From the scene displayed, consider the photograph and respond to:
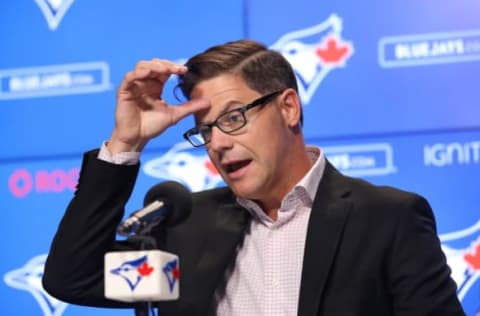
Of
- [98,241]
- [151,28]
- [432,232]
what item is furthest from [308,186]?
[151,28]

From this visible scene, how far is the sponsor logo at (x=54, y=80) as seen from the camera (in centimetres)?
348

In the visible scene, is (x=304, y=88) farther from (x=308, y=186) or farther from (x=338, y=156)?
(x=308, y=186)

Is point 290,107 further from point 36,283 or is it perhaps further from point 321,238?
point 36,283

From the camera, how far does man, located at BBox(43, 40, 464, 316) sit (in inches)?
87.2

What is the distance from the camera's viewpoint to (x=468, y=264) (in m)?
2.99

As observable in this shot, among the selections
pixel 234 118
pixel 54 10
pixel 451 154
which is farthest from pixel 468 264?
pixel 54 10

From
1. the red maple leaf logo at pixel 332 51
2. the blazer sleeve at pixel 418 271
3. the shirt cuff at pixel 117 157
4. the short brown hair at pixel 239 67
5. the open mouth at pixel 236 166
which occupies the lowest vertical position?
the blazer sleeve at pixel 418 271

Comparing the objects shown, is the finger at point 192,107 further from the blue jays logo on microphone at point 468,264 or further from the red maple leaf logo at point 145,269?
the blue jays logo on microphone at point 468,264

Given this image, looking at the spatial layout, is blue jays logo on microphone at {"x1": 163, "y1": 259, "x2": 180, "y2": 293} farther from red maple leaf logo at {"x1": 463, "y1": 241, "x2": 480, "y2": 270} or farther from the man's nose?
red maple leaf logo at {"x1": 463, "y1": 241, "x2": 480, "y2": 270}

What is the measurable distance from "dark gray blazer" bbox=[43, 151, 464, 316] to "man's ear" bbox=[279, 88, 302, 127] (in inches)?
7.5

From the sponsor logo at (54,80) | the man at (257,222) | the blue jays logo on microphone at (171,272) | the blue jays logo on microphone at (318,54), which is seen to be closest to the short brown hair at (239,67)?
the man at (257,222)

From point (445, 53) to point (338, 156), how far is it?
1.75ft

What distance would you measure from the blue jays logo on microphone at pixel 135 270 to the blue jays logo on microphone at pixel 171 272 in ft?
0.12

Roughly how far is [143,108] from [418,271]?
87cm
